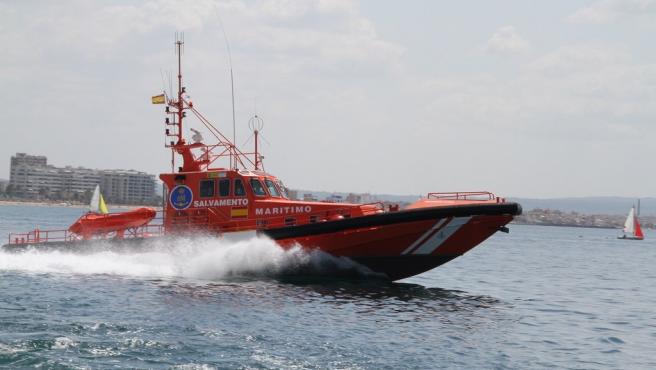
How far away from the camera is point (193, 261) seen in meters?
21.9

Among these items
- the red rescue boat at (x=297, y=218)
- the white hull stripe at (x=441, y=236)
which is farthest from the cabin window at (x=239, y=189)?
the white hull stripe at (x=441, y=236)

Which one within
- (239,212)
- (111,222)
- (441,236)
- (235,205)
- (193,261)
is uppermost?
(235,205)

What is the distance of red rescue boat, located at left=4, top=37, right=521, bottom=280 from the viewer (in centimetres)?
2050

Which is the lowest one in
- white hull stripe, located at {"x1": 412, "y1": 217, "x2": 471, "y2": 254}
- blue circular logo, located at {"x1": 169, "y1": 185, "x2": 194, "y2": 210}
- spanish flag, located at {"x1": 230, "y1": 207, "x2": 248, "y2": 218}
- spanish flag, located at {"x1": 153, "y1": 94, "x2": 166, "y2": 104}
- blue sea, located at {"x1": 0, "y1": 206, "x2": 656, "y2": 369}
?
blue sea, located at {"x1": 0, "y1": 206, "x2": 656, "y2": 369}

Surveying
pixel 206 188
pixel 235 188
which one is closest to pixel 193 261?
pixel 206 188

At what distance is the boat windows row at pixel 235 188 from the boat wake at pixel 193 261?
1336mm

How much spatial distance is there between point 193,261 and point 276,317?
21.8 feet

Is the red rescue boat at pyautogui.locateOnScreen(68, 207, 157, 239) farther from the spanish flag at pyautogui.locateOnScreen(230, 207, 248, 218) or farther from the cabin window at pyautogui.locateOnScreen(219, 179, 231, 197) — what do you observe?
the spanish flag at pyautogui.locateOnScreen(230, 207, 248, 218)

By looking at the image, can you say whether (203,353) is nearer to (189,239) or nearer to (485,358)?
(485,358)

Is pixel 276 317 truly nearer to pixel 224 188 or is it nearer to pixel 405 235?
pixel 405 235

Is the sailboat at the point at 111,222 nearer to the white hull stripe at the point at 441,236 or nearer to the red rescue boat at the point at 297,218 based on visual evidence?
the red rescue boat at the point at 297,218

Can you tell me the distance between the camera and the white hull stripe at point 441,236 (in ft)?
67.0

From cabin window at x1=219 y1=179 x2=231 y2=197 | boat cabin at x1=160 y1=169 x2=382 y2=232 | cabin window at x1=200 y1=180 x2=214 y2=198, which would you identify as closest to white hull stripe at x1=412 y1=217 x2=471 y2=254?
boat cabin at x1=160 y1=169 x2=382 y2=232

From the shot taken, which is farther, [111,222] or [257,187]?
[111,222]
